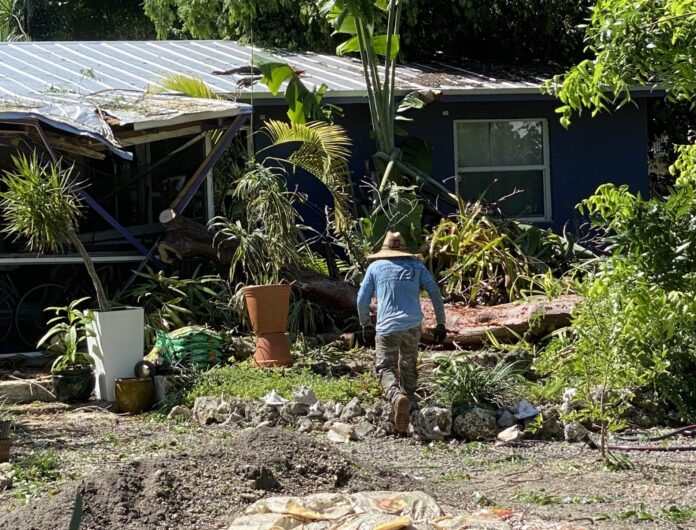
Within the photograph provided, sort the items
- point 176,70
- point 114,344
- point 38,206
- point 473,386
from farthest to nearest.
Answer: point 176,70
point 114,344
point 38,206
point 473,386

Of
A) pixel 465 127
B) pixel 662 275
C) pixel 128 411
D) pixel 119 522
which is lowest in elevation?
pixel 128 411

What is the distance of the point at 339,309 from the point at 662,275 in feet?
16.8

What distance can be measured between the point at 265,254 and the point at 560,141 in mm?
5996

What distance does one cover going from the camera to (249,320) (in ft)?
41.7

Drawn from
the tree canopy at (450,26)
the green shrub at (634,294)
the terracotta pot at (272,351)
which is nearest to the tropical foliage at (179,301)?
the terracotta pot at (272,351)

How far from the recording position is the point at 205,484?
6.49 meters

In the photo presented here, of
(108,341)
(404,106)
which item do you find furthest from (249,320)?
(404,106)

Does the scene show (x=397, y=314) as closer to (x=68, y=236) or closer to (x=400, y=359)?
(x=400, y=359)

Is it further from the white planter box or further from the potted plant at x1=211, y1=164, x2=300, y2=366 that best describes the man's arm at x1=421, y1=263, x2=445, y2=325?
the white planter box

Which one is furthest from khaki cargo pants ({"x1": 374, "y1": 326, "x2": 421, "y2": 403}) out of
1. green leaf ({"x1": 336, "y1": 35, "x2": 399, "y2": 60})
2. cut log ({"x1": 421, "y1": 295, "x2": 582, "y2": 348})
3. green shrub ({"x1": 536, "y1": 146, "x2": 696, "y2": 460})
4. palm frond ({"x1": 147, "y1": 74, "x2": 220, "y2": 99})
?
green leaf ({"x1": 336, "y1": 35, "x2": 399, "y2": 60})

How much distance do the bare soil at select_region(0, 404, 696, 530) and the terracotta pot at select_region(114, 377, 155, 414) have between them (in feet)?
4.31

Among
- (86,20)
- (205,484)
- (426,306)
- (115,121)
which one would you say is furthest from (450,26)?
(86,20)

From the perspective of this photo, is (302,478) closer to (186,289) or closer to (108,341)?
(108,341)

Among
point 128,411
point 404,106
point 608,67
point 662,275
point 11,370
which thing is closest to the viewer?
point 608,67
